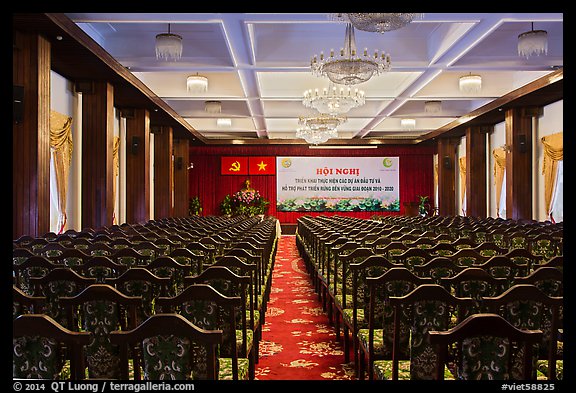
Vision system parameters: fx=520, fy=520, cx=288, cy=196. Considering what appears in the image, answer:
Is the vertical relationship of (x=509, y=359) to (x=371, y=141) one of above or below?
below

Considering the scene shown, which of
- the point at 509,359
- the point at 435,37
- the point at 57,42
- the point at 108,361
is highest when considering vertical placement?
the point at 435,37

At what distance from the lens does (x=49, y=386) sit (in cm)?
194

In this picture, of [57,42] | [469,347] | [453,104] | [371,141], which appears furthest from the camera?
[371,141]

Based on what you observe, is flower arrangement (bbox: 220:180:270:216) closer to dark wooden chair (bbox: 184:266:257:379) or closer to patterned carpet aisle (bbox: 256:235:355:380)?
patterned carpet aisle (bbox: 256:235:355:380)

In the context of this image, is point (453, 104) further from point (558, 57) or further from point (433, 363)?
point (433, 363)

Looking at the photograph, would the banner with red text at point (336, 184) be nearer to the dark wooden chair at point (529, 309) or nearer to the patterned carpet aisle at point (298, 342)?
the patterned carpet aisle at point (298, 342)

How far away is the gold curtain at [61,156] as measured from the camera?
9.66 m

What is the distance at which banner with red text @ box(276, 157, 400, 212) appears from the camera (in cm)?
2158

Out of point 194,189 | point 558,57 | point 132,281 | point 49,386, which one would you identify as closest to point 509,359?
point 49,386

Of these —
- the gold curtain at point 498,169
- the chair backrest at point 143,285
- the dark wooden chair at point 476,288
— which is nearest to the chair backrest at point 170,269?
the chair backrest at point 143,285

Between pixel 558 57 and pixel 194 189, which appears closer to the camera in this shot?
pixel 558 57

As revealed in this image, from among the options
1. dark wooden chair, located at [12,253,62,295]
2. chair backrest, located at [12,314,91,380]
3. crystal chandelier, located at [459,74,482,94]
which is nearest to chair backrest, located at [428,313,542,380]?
chair backrest, located at [12,314,91,380]

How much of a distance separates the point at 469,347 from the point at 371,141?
1882 cm

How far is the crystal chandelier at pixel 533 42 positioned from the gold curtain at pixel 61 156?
8.16 meters
